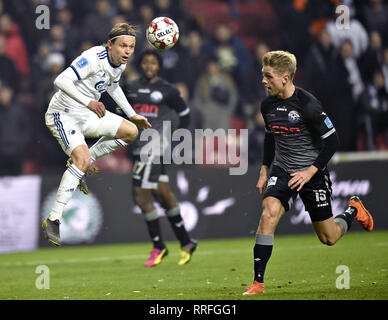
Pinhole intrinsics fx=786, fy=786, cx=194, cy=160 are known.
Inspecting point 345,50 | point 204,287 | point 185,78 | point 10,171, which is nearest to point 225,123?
point 185,78

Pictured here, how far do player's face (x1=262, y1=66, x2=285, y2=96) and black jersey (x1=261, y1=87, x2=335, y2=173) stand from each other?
0.62 ft

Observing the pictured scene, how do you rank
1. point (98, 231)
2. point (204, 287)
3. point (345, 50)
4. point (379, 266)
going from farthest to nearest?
1. point (345, 50)
2. point (98, 231)
3. point (379, 266)
4. point (204, 287)

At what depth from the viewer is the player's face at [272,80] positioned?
266 inches

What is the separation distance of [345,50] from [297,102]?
21.8ft

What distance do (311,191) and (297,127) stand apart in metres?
0.60

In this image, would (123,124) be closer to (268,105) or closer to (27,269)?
(268,105)

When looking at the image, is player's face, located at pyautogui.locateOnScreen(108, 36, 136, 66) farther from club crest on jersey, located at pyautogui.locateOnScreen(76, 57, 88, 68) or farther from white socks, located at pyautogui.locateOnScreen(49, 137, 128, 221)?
white socks, located at pyautogui.locateOnScreen(49, 137, 128, 221)

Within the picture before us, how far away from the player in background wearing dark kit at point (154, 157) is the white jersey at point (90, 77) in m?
1.94

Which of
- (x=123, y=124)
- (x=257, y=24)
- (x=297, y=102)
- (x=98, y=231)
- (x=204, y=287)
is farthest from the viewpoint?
(x=257, y=24)

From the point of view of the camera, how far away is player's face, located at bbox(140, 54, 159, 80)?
995cm

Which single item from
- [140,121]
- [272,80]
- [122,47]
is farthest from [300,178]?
[122,47]

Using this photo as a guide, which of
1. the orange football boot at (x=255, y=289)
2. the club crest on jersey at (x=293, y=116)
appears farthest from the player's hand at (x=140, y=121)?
the orange football boot at (x=255, y=289)

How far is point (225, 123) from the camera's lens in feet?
43.4

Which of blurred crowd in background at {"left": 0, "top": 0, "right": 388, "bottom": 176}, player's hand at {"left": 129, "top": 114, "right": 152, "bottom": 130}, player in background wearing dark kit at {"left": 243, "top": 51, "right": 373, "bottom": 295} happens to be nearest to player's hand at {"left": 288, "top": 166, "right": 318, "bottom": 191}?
player in background wearing dark kit at {"left": 243, "top": 51, "right": 373, "bottom": 295}
